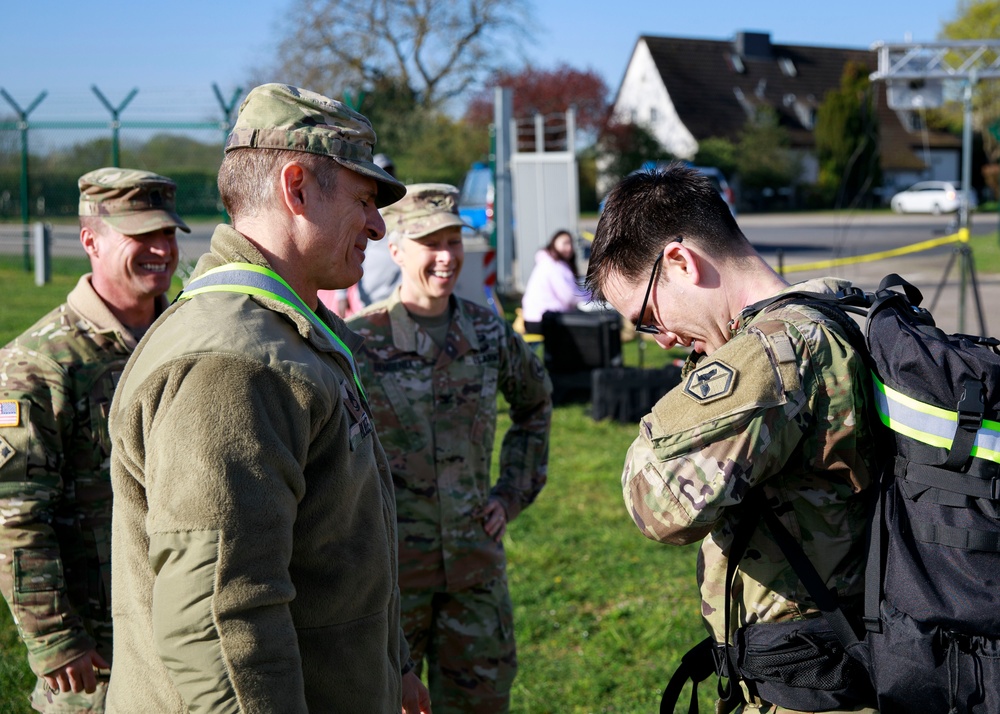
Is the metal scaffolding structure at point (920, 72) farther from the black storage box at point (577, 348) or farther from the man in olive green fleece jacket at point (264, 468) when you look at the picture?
the man in olive green fleece jacket at point (264, 468)

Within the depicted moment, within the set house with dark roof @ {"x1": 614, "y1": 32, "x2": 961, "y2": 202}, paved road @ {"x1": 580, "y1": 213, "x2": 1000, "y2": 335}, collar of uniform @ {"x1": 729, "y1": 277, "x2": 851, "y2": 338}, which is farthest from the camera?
house with dark roof @ {"x1": 614, "y1": 32, "x2": 961, "y2": 202}

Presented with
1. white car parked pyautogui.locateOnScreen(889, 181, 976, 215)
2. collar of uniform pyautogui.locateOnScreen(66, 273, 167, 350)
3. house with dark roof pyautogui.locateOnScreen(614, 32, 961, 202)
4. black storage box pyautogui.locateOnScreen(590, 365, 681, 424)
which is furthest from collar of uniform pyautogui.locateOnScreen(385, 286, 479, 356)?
house with dark roof pyautogui.locateOnScreen(614, 32, 961, 202)

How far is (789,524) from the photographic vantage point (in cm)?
198

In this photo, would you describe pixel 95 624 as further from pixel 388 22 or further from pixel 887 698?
pixel 388 22

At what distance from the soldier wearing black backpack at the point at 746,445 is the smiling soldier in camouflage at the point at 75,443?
1623 millimetres

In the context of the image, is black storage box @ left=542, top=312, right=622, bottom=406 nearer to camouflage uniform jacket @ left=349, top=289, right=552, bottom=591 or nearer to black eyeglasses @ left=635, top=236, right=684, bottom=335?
camouflage uniform jacket @ left=349, top=289, right=552, bottom=591

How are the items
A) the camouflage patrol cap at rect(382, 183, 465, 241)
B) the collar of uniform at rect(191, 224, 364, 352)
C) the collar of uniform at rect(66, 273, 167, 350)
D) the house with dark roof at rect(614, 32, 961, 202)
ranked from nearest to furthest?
the collar of uniform at rect(191, 224, 364, 352) → the collar of uniform at rect(66, 273, 167, 350) → the camouflage patrol cap at rect(382, 183, 465, 241) → the house with dark roof at rect(614, 32, 961, 202)

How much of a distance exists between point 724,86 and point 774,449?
50620mm

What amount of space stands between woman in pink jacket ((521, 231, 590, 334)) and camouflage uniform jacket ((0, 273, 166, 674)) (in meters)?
7.05

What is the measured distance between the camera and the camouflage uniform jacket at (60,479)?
267 cm

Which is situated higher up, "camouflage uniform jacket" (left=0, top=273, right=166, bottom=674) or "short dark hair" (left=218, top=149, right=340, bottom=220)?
"short dark hair" (left=218, top=149, right=340, bottom=220)

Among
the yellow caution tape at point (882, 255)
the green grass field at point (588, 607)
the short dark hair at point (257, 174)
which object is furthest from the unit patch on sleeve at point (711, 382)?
the yellow caution tape at point (882, 255)

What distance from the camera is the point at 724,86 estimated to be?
49.1 m

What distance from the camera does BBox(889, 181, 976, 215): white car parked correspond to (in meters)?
30.6
